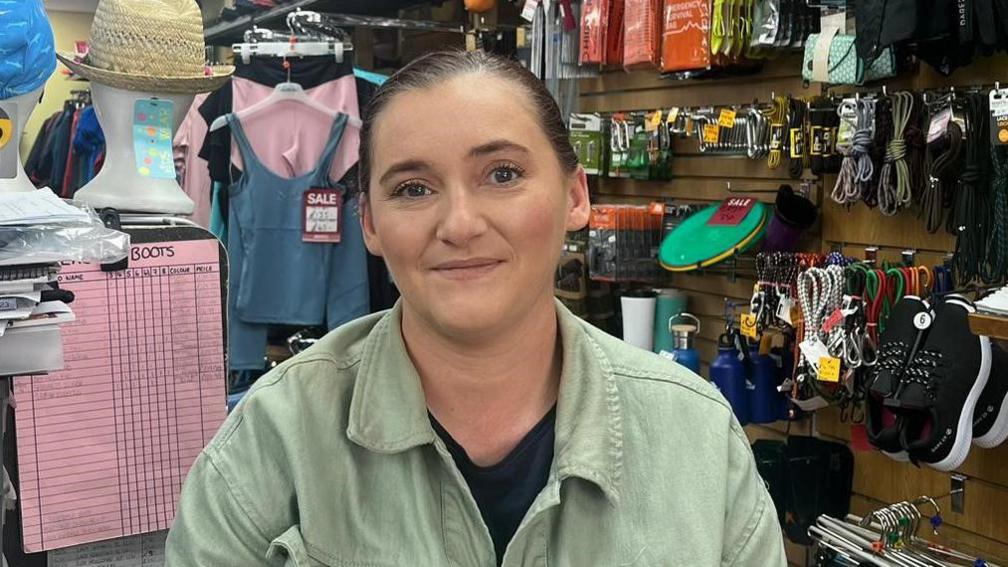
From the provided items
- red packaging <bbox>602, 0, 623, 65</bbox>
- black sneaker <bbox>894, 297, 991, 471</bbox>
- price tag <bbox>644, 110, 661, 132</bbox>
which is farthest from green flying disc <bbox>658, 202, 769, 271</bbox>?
black sneaker <bbox>894, 297, 991, 471</bbox>

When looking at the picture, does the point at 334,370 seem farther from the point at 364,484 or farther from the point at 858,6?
the point at 858,6

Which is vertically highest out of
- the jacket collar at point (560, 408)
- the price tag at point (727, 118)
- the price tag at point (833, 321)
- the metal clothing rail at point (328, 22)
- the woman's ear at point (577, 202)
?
the metal clothing rail at point (328, 22)

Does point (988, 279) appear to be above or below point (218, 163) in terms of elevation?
below

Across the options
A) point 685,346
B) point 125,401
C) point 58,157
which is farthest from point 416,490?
point 58,157

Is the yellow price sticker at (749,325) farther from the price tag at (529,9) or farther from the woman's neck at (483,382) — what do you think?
the woman's neck at (483,382)

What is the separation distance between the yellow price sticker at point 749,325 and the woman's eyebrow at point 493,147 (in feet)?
7.41

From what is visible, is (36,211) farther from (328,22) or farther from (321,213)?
(328,22)

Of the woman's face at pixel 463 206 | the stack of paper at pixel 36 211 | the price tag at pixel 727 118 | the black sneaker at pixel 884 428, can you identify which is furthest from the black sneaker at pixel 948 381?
the stack of paper at pixel 36 211

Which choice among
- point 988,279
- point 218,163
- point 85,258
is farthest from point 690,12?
point 85,258

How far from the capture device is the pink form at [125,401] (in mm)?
1969

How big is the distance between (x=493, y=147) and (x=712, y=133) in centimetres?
264

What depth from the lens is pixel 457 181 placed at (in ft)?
4.11

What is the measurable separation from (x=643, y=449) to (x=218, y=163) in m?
2.75

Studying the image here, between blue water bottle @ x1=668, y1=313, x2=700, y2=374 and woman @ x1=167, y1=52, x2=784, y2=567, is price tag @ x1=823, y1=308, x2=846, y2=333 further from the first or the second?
woman @ x1=167, y1=52, x2=784, y2=567
